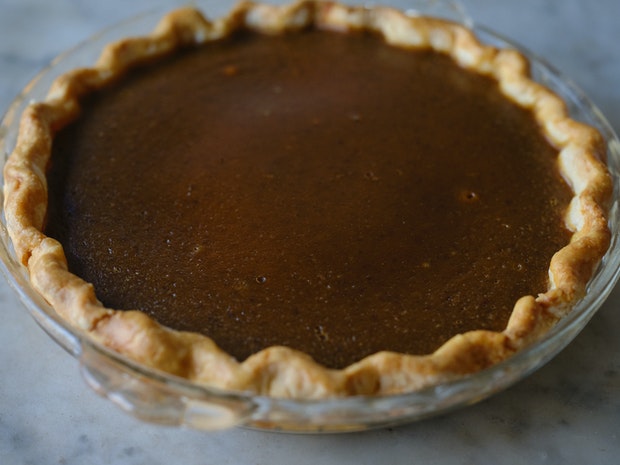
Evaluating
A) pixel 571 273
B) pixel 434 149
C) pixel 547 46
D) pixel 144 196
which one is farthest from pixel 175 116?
pixel 547 46

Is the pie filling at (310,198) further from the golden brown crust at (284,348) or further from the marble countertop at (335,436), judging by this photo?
the marble countertop at (335,436)

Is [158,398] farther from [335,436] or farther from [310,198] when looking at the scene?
[310,198]

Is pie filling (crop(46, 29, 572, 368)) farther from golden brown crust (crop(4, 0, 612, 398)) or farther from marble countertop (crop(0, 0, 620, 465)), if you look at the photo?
marble countertop (crop(0, 0, 620, 465))

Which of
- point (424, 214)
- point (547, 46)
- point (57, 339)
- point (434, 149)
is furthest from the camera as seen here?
point (547, 46)

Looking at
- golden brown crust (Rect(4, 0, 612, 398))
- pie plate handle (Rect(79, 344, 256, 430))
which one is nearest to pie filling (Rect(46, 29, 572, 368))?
golden brown crust (Rect(4, 0, 612, 398))

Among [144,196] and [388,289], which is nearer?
[388,289]

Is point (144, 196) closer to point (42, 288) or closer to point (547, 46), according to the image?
point (42, 288)
